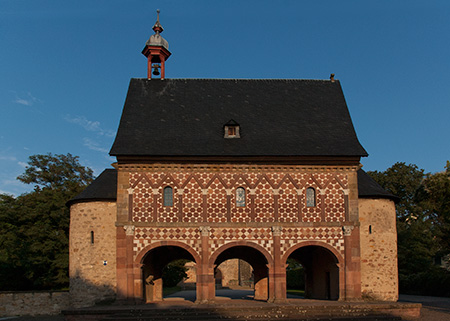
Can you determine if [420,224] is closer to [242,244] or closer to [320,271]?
[320,271]

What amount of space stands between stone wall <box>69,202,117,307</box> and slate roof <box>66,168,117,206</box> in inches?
11.3

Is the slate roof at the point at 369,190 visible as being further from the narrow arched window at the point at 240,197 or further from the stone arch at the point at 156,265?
the stone arch at the point at 156,265

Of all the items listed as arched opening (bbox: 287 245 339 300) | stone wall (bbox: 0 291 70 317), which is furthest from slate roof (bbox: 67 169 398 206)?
stone wall (bbox: 0 291 70 317)

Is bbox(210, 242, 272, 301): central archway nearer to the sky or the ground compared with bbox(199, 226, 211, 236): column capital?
nearer to the ground

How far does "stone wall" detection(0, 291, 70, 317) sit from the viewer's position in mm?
28672

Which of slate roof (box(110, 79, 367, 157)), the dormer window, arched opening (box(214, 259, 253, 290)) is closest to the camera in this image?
slate roof (box(110, 79, 367, 157))

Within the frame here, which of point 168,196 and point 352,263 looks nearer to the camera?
point 352,263

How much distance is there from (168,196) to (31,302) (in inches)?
459

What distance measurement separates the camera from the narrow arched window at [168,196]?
24.8 m

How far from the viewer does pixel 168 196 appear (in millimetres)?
24828

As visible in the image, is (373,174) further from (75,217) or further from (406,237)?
(75,217)

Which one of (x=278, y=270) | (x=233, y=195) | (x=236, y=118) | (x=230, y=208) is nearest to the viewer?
(x=278, y=270)

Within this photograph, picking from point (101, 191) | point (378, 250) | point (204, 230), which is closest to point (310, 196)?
point (378, 250)

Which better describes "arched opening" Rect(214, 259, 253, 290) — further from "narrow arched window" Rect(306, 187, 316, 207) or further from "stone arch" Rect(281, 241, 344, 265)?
"narrow arched window" Rect(306, 187, 316, 207)
